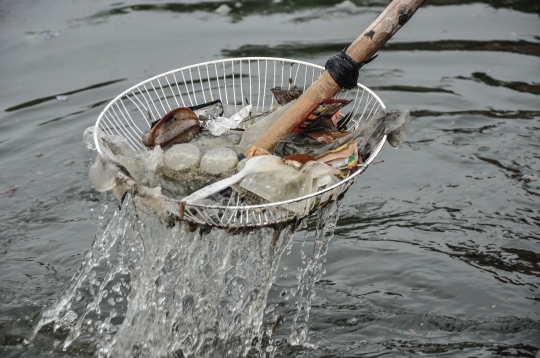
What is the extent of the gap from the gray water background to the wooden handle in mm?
1336

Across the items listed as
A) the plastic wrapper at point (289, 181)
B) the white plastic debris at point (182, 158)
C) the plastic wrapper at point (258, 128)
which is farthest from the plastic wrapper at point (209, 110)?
the plastic wrapper at point (289, 181)

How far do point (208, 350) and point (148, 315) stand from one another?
41 cm

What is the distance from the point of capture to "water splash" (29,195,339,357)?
3.26 metres

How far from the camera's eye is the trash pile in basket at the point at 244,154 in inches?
113

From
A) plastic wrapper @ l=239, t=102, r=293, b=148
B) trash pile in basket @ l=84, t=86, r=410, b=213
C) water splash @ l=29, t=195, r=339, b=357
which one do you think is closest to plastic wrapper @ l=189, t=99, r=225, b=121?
trash pile in basket @ l=84, t=86, r=410, b=213

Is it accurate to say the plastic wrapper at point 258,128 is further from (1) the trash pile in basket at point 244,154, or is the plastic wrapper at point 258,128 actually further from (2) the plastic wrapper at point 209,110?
(2) the plastic wrapper at point 209,110

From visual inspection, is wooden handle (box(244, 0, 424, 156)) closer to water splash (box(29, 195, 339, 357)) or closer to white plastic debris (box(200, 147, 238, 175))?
white plastic debris (box(200, 147, 238, 175))

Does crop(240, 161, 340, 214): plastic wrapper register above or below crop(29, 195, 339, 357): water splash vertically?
above

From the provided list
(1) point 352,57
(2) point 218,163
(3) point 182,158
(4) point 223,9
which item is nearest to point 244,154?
(2) point 218,163

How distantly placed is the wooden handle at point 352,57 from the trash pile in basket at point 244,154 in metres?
0.05

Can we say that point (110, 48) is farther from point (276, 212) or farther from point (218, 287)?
point (276, 212)

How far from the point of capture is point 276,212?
2.83 meters

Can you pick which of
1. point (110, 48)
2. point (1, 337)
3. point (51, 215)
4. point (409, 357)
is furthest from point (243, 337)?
point (110, 48)

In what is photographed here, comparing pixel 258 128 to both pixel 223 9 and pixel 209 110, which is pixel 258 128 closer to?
pixel 209 110
